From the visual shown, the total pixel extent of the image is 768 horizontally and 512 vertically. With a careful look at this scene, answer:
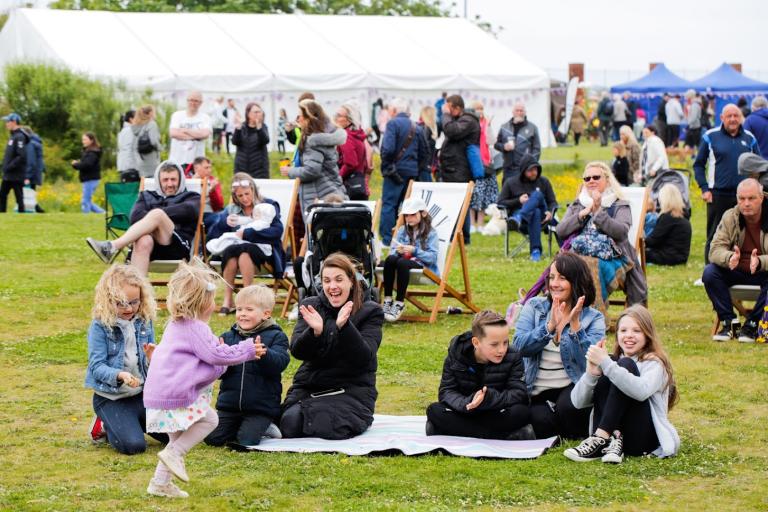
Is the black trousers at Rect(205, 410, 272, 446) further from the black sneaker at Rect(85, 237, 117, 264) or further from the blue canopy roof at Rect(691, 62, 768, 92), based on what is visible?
the blue canopy roof at Rect(691, 62, 768, 92)

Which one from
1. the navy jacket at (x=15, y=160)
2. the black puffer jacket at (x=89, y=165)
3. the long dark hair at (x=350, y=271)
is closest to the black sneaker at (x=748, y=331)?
the long dark hair at (x=350, y=271)

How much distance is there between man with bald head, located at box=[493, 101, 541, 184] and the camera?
60.0 feet

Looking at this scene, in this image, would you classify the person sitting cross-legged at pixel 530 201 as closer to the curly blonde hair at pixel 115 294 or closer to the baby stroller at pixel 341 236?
the baby stroller at pixel 341 236

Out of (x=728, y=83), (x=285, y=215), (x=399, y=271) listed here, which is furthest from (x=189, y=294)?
(x=728, y=83)

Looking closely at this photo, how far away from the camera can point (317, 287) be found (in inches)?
400

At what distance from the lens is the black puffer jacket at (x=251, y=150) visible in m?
16.1

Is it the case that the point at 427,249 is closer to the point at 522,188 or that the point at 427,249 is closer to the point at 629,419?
the point at 629,419

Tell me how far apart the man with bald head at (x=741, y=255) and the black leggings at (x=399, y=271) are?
2450 mm

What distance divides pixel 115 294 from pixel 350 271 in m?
1.29

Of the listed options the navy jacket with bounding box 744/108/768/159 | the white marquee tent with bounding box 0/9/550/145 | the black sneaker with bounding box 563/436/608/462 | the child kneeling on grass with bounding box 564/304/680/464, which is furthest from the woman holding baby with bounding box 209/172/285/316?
the white marquee tent with bounding box 0/9/550/145

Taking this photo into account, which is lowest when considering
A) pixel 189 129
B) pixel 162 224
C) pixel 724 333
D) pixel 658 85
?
pixel 724 333

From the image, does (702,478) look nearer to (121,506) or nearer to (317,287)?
(121,506)

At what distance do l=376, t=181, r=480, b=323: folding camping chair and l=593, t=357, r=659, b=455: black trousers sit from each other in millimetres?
4463

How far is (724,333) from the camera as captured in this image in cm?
1027
